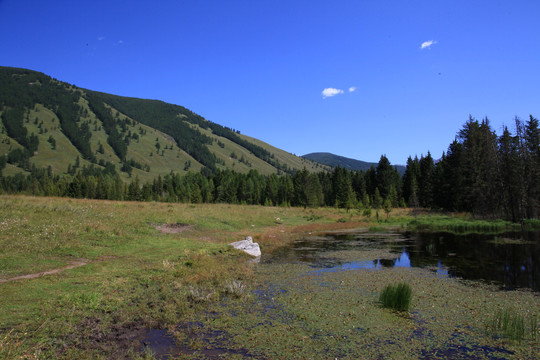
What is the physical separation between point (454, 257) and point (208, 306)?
1899 cm

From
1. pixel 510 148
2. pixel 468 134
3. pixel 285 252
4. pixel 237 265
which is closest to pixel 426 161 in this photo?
pixel 468 134

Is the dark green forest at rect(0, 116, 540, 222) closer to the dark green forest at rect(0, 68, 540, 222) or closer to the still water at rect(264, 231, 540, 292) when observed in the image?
the dark green forest at rect(0, 68, 540, 222)

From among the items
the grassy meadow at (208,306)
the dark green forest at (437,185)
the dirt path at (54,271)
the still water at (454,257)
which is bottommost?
the still water at (454,257)

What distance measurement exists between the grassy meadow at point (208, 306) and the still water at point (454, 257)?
2.24 meters

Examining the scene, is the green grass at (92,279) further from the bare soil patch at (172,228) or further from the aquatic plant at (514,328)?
the aquatic plant at (514,328)

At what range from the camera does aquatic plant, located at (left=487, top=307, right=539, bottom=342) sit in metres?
8.74

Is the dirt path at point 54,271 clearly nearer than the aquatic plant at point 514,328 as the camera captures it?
No

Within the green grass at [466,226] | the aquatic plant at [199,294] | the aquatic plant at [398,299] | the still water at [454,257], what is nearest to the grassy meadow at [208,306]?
the aquatic plant at [199,294]

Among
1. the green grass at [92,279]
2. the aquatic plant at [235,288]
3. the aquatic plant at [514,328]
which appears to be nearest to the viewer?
the green grass at [92,279]

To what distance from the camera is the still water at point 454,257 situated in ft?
54.6

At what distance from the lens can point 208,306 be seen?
11.4 metres

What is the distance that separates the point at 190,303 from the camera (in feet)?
37.2

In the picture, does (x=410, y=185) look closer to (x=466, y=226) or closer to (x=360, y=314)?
(x=466, y=226)

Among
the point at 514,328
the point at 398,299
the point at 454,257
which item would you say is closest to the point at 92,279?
the point at 398,299
